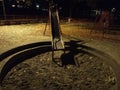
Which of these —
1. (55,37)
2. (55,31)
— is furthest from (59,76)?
(55,31)

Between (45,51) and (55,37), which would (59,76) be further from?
(55,37)

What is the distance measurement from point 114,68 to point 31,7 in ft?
68.4

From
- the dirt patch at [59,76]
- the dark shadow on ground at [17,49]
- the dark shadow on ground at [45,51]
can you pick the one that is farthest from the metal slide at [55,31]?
the dirt patch at [59,76]

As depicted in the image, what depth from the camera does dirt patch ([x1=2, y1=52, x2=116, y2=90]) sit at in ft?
23.7

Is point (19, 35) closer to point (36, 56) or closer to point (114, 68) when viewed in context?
point (36, 56)

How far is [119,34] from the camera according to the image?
518 inches

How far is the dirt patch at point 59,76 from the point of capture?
7215mm

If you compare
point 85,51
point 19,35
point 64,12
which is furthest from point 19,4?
point 85,51

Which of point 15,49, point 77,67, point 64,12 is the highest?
point 64,12

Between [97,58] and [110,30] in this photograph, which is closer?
[97,58]

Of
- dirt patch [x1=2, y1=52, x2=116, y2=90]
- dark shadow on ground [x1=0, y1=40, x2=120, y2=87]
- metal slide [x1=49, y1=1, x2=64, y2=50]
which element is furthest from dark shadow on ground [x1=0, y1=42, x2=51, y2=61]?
dirt patch [x1=2, y1=52, x2=116, y2=90]

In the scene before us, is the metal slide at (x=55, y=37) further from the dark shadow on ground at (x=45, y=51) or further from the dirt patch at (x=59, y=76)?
the dirt patch at (x=59, y=76)

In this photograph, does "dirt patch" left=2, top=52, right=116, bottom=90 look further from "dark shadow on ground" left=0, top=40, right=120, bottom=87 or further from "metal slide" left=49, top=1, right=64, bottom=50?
"metal slide" left=49, top=1, right=64, bottom=50

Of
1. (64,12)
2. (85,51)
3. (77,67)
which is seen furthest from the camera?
(64,12)
